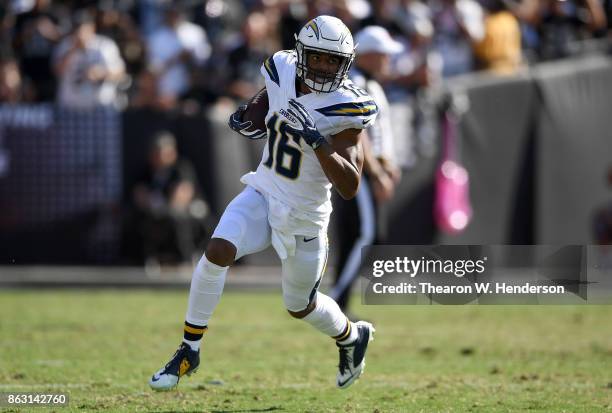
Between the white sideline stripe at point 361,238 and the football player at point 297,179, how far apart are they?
2.33 meters

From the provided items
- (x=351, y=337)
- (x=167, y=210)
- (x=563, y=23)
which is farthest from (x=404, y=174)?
(x=351, y=337)

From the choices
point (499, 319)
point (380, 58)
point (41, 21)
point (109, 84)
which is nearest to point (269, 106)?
point (380, 58)

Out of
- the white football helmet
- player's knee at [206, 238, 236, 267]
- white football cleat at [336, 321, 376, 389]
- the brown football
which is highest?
the white football helmet

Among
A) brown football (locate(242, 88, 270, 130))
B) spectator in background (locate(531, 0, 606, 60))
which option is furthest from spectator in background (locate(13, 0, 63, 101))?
brown football (locate(242, 88, 270, 130))

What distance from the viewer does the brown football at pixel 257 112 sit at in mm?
5691

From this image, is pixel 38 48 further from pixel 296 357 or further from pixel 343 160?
pixel 343 160

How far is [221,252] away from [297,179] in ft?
1.80

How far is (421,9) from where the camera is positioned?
13109mm

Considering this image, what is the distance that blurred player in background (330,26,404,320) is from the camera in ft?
26.4

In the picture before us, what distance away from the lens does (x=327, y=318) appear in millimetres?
5809

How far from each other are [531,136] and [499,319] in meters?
3.55

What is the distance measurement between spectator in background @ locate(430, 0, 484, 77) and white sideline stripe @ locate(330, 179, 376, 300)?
5.37 metres

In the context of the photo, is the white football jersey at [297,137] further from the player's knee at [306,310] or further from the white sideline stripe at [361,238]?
the white sideline stripe at [361,238]

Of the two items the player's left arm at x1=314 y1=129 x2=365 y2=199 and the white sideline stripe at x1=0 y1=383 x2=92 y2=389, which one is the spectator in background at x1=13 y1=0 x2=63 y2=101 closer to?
the white sideline stripe at x1=0 y1=383 x2=92 y2=389
